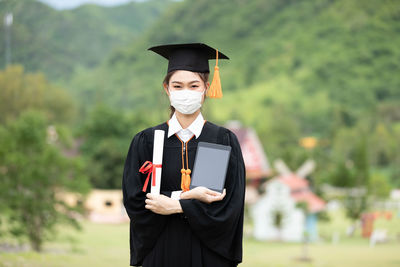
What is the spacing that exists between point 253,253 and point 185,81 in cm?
835

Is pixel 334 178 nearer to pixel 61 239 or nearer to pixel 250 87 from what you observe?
pixel 61 239

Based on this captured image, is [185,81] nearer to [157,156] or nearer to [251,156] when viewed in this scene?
[157,156]

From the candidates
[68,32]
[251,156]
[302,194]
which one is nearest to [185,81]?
[302,194]

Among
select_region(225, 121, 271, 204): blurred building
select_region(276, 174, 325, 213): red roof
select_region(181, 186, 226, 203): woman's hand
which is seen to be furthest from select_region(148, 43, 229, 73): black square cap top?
select_region(225, 121, 271, 204): blurred building

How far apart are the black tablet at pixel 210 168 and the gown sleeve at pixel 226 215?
86 mm

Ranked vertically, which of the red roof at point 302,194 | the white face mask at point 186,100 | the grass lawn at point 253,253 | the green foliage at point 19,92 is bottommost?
the grass lawn at point 253,253

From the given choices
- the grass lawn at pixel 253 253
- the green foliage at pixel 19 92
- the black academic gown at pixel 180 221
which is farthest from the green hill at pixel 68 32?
the black academic gown at pixel 180 221

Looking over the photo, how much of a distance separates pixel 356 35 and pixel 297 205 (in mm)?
41603

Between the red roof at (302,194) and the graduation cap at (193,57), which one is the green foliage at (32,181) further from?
the red roof at (302,194)

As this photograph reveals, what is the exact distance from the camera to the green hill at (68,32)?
1302 centimetres

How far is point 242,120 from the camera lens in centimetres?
3888

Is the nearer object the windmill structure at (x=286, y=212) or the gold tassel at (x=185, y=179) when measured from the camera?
the gold tassel at (x=185, y=179)

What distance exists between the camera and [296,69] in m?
48.8

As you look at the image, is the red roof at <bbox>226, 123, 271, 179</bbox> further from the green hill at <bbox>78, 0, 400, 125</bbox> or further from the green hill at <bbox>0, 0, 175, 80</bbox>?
the green hill at <bbox>78, 0, 400, 125</bbox>
